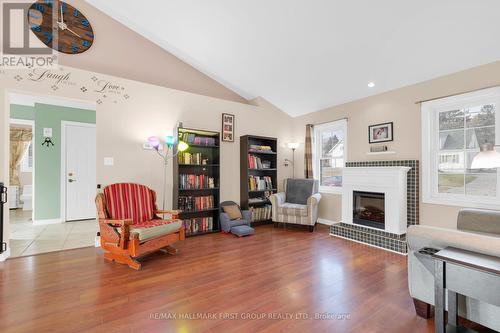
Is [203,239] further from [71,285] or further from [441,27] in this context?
[441,27]

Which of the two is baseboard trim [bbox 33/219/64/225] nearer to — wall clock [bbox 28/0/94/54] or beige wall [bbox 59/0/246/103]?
beige wall [bbox 59/0/246/103]

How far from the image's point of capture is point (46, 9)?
11.3 feet

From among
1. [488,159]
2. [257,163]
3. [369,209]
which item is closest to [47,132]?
[257,163]

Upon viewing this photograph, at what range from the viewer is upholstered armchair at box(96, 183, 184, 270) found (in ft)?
8.76

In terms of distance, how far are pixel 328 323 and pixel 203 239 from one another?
2508mm

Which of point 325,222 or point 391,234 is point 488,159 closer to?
point 391,234

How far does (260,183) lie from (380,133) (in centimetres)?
238

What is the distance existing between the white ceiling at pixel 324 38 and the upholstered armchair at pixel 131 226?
256 cm

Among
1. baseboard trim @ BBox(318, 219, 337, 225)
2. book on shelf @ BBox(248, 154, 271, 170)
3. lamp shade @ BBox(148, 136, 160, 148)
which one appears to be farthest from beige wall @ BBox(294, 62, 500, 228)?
lamp shade @ BBox(148, 136, 160, 148)

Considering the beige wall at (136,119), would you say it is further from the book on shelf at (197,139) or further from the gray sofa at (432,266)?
the gray sofa at (432,266)

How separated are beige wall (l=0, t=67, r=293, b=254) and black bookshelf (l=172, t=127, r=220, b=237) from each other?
8.7 inches

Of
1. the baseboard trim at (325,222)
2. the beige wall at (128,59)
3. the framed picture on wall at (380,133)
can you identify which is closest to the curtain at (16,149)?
the beige wall at (128,59)

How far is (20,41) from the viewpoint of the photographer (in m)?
3.22

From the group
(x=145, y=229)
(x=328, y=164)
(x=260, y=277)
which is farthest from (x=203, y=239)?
(x=328, y=164)
